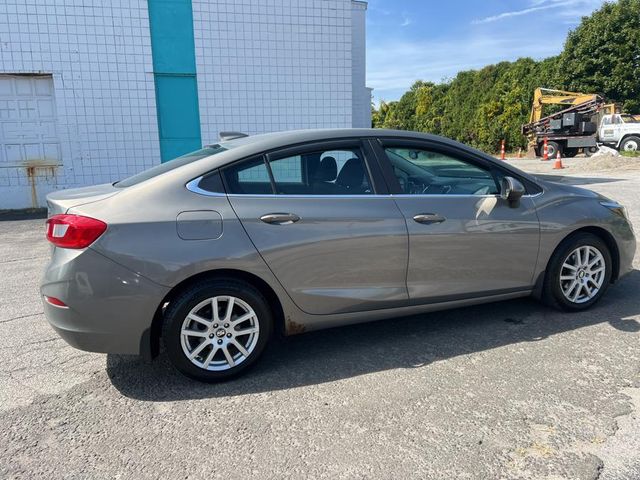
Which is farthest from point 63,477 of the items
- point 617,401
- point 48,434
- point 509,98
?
point 509,98

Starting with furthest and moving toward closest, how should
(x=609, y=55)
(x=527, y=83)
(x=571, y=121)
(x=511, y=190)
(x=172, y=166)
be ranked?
1. (x=527, y=83)
2. (x=609, y=55)
3. (x=571, y=121)
4. (x=511, y=190)
5. (x=172, y=166)

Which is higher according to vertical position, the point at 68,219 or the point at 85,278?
the point at 68,219

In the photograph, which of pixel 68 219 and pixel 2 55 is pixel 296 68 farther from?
pixel 68 219

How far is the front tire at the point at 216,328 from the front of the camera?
115 inches

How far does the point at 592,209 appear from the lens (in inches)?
158

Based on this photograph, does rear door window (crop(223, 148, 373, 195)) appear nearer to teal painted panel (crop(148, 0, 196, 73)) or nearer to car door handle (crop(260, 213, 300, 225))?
car door handle (crop(260, 213, 300, 225))

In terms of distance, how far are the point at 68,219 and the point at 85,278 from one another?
1.20 ft

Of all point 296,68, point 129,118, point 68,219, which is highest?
point 296,68

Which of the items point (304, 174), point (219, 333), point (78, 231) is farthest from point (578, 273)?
point (78, 231)

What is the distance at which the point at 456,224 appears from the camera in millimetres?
3492

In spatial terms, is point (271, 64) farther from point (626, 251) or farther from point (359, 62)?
point (626, 251)

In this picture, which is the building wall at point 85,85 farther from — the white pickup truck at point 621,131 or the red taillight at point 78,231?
the white pickup truck at point 621,131

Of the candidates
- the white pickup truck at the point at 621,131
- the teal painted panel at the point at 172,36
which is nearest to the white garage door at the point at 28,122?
the teal painted panel at the point at 172,36

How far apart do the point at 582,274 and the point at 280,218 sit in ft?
8.59
